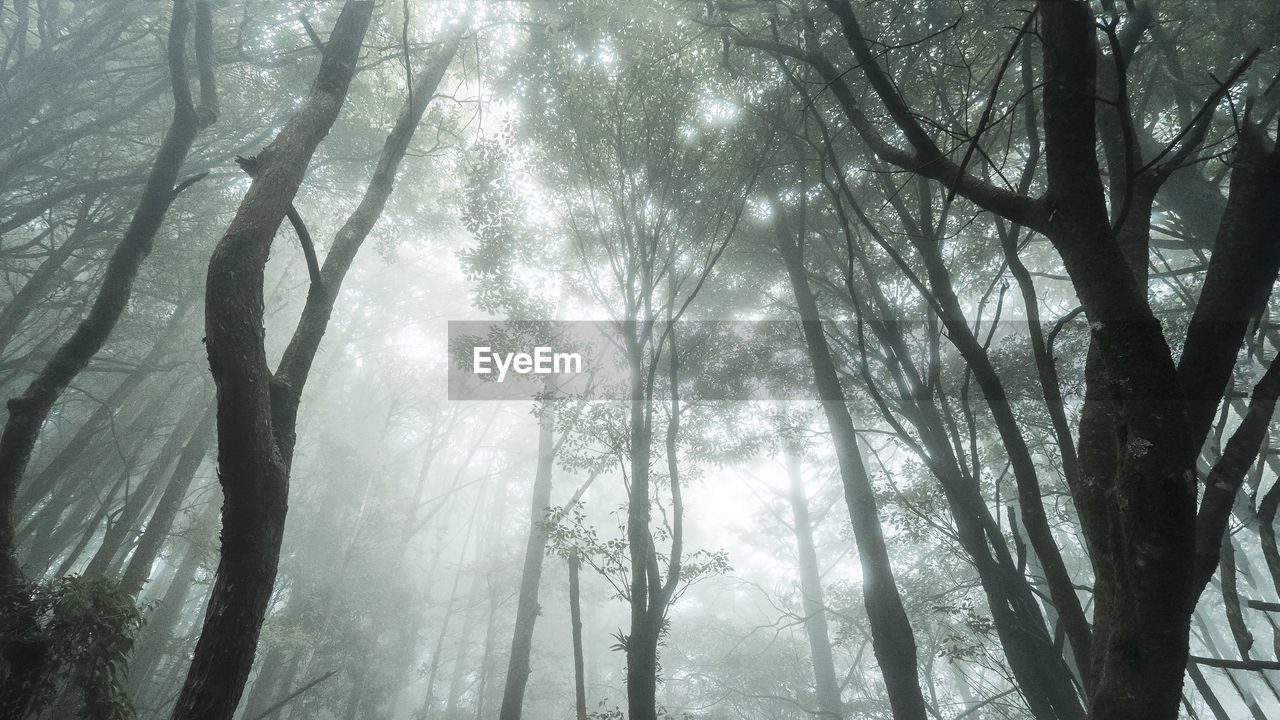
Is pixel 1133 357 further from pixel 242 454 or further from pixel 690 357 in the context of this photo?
pixel 690 357

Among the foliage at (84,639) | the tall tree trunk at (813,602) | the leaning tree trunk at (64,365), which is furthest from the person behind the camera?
the tall tree trunk at (813,602)

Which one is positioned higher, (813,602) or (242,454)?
(813,602)

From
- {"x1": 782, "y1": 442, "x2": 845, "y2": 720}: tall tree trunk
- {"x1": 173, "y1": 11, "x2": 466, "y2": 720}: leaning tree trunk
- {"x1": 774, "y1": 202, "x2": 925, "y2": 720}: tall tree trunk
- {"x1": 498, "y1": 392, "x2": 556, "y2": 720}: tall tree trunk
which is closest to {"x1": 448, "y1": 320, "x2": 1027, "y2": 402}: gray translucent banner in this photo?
{"x1": 498, "y1": 392, "x2": 556, "y2": 720}: tall tree trunk

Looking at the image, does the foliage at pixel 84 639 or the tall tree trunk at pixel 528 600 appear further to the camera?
the tall tree trunk at pixel 528 600

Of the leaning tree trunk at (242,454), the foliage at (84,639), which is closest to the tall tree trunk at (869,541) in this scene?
the leaning tree trunk at (242,454)

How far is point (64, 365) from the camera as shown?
11.8ft

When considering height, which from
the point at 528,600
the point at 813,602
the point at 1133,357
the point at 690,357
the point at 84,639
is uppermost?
the point at 690,357

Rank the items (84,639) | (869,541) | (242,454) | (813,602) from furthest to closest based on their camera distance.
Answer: (813,602) < (869,541) < (84,639) < (242,454)

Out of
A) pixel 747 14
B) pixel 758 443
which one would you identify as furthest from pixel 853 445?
pixel 747 14

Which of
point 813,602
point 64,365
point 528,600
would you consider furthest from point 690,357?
point 813,602

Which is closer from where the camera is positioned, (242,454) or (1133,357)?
(1133,357)

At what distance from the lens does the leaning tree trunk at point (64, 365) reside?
10.5ft

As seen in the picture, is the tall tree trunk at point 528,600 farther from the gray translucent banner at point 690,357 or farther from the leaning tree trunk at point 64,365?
the leaning tree trunk at point 64,365

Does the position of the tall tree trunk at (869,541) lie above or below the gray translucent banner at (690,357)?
below
